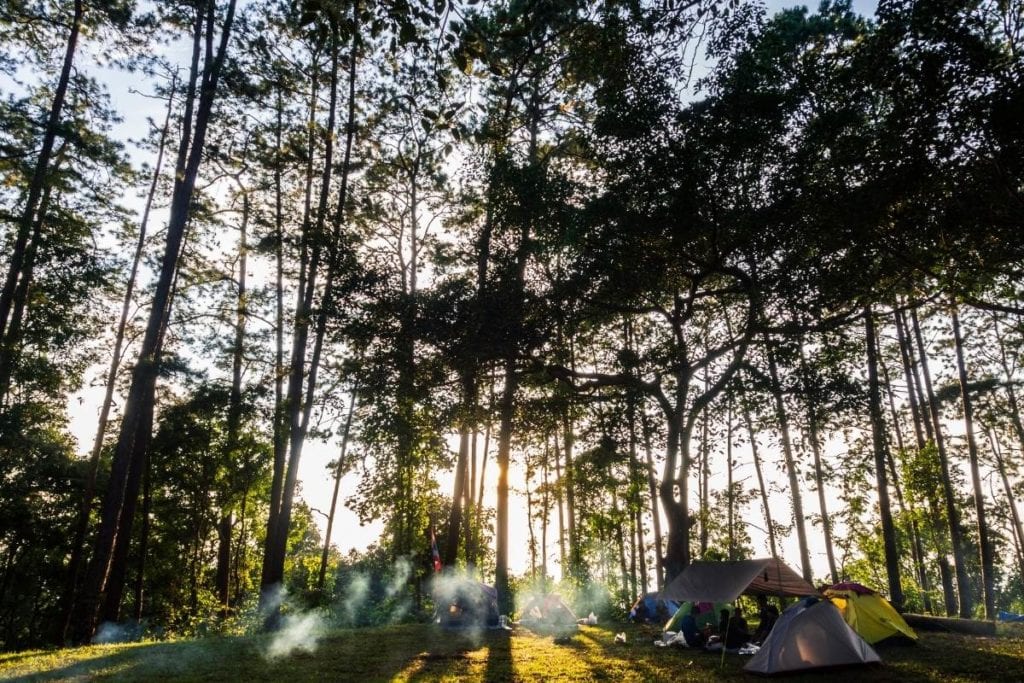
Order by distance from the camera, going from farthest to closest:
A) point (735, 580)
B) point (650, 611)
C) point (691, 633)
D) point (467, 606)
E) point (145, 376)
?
→ point (650, 611)
point (467, 606)
point (145, 376)
point (691, 633)
point (735, 580)

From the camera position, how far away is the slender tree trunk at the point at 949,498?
64.0 feet

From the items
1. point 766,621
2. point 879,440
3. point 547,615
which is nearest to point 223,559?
point 547,615

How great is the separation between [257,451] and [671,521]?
56.7ft

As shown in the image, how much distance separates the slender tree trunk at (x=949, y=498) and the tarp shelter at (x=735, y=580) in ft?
32.1

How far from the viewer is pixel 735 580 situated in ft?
39.9

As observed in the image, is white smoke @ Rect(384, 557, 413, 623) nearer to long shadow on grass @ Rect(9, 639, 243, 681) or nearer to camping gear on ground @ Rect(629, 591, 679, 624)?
camping gear on ground @ Rect(629, 591, 679, 624)

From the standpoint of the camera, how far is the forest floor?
8.71m

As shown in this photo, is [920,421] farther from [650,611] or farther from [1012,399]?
[650,611]

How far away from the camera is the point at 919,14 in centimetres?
728

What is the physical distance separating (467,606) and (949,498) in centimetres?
1664

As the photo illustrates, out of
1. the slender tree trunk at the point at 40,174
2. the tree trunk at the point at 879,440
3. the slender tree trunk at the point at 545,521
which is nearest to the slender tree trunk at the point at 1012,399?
the tree trunk at the point at 879,440

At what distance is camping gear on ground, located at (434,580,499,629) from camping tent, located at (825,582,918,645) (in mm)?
9327

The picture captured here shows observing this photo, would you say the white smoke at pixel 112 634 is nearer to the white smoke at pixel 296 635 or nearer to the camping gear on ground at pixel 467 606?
the white smoke at pixel 296 635

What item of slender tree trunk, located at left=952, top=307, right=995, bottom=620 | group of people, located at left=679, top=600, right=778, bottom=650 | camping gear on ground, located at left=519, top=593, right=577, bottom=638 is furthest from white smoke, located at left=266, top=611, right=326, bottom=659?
slender tree trunk, located at left=952, top=307, right=995, bottom=620
